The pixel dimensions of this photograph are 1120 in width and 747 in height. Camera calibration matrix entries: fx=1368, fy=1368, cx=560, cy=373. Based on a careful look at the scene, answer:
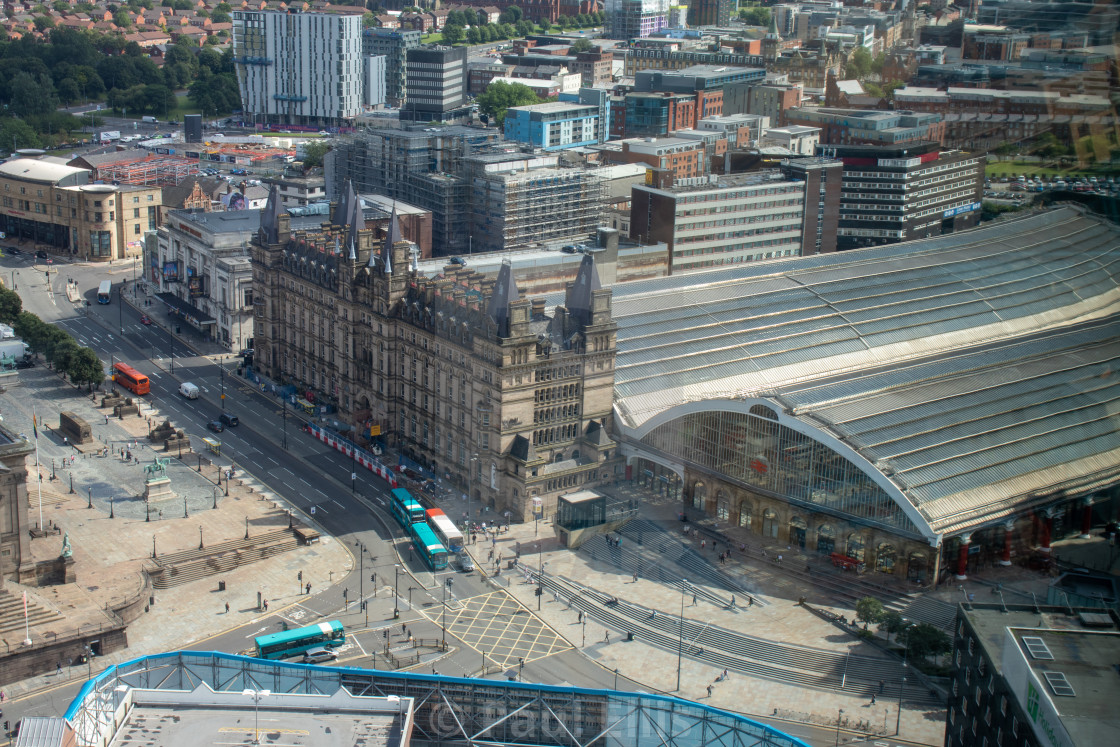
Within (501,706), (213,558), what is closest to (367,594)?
(213,558)

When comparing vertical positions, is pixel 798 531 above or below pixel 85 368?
below

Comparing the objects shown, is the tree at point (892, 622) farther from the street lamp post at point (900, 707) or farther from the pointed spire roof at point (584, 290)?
the pointed spire roof at point (584, 290)

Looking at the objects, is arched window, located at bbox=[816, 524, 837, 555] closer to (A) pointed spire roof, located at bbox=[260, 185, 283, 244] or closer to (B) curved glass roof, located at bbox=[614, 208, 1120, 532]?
(B) curved glass roof, located at bbox=[614, 208, 1120, 532]

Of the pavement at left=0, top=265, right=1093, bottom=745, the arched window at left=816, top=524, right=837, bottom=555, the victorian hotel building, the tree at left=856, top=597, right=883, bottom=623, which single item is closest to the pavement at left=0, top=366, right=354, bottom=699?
the pavement at left=0, top=265, right=1093, bottom=745

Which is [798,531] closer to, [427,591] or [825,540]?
[825,540]

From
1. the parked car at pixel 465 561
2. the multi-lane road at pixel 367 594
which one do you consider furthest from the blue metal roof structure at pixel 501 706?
the parked car at pixel 465 561

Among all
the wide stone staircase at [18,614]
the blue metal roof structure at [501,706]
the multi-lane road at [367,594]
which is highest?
the blue metal roof structure at [501,706]

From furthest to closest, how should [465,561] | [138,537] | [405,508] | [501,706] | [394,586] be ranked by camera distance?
[405,508] < [138,537] < [465,561] < [394,586] < [501,706]
